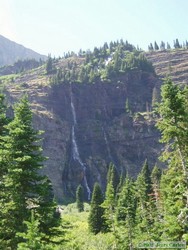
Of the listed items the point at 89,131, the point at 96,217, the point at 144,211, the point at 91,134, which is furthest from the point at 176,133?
the point at 89,131

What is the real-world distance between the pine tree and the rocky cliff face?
364 ft

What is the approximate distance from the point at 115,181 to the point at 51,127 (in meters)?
73.1

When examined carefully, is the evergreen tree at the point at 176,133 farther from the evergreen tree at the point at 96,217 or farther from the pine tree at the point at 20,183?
the evergreen tree at the point at 96,217

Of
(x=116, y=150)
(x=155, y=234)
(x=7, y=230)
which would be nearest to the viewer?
(x=7, y=230)

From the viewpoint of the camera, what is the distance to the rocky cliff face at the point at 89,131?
146m

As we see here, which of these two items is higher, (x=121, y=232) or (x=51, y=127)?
(x=51, y=127)

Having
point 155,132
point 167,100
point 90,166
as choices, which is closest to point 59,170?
point 90,166

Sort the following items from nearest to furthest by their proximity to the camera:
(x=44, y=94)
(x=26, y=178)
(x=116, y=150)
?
1. (x=26, y=178)
2. (x=116, y=150)
3. (x=44, y=94)

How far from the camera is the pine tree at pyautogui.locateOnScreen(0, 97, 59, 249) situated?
18.9 metres

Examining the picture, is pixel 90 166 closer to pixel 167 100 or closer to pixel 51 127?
pixel 51 127

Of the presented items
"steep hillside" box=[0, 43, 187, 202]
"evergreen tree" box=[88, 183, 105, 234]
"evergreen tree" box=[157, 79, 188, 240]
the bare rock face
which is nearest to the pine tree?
"evergreen tree" box=[157, 79, 188, 240]

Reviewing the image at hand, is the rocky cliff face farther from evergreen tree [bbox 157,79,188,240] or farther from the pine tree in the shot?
the pine tree

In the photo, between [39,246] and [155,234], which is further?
[155,234]

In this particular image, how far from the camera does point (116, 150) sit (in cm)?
16312
